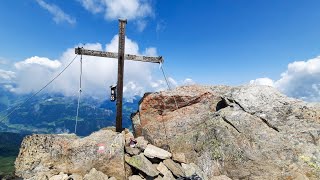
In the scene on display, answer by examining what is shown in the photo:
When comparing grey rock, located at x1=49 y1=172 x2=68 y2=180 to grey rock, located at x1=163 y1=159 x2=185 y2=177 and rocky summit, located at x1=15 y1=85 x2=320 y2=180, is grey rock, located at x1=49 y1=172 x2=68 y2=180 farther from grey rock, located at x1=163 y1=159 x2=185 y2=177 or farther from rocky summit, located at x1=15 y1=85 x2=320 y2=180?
grey rock, located at x1=163 y1=159 x2=185 y2=177

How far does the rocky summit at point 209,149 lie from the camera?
60.2 feet

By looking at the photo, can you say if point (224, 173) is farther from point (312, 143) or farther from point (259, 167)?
point (312, 143)

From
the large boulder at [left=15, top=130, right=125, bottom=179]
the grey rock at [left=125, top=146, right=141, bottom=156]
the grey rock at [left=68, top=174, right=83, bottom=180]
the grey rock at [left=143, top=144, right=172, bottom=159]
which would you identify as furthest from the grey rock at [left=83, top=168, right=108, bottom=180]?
the grey rock at [left=143, top=144, right=172, bottom=159]

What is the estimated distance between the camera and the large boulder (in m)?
19.0

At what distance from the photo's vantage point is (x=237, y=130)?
2050 cm

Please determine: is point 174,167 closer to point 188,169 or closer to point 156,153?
point 188,169

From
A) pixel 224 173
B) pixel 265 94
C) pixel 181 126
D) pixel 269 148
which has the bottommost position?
pixel 224 173

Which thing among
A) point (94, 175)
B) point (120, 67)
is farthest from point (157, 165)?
point (120, 67)

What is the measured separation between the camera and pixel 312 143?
18.8 m

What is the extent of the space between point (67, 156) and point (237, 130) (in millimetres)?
12683

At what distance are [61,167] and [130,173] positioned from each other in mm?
4860

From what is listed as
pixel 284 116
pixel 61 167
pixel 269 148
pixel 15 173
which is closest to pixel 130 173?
pixel 61 167

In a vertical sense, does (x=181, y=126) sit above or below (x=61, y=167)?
above

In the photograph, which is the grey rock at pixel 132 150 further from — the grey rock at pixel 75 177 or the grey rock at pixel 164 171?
the grey rock at pixel 75 177
